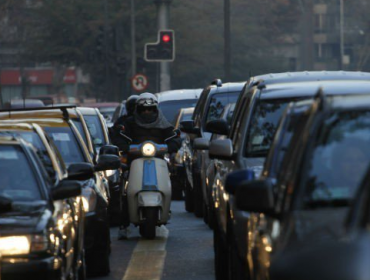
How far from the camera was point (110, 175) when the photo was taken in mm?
17094

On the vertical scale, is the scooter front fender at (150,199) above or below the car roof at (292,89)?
below

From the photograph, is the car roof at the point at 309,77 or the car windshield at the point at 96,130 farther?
the car windshield at the point at 96,130

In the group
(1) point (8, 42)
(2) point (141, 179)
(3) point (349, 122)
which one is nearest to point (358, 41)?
(1) point (8, 42)

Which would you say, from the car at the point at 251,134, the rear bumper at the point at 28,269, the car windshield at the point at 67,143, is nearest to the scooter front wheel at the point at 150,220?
the car windshield at the point at 67,143

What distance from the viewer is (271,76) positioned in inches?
502

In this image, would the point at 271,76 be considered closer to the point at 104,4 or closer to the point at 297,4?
the point at 104,4

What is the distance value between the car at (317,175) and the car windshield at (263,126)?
3647mm

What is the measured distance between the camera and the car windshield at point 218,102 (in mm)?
19438

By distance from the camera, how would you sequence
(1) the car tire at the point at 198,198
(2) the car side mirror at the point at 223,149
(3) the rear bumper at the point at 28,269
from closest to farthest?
(3) the rear bumper at the point at 28,269
(2) the car side mirror at the point at 223,149
(1) the car tire at the point at 198,198

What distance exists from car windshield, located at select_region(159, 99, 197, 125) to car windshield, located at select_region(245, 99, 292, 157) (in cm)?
1479

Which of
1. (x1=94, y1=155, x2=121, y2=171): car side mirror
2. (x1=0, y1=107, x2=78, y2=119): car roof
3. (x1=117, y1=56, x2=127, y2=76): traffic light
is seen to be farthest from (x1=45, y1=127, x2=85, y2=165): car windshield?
(x1=117, y1=56, x2=127, y2=76): traffic light

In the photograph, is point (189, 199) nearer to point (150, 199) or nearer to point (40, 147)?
point (150, 199)

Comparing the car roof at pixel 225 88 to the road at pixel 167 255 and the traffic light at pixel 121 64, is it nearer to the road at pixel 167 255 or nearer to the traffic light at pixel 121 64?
the road at pixel 167 255

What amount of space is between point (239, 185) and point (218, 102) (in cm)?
1272
